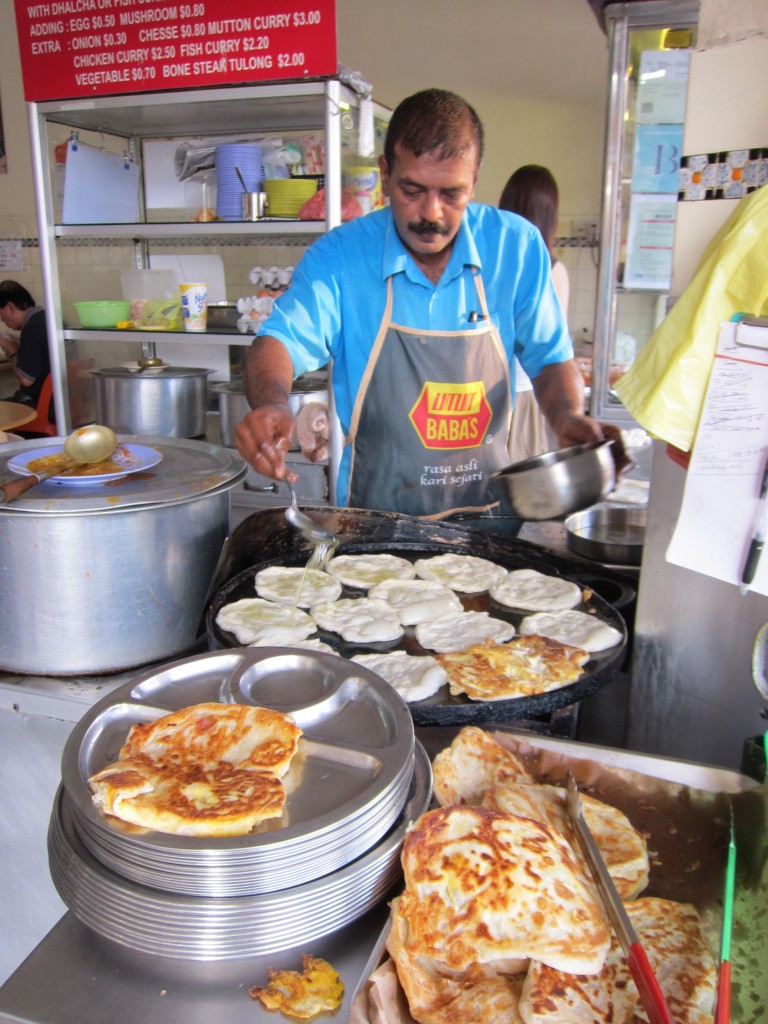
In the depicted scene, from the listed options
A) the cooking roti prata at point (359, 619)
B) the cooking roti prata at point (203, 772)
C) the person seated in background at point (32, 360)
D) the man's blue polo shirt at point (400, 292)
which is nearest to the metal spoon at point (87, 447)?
the cooking roti prata at point (359, 619)

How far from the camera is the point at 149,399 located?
4055 mm

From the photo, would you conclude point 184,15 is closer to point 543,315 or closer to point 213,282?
point 213,282

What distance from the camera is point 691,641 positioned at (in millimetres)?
1364

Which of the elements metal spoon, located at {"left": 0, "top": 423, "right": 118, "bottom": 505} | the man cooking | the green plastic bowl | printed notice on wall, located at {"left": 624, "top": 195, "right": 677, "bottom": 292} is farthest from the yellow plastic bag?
the green plastic bowl

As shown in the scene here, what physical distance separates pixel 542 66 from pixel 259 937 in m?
5.84

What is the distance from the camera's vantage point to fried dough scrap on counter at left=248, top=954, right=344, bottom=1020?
2.58 feet

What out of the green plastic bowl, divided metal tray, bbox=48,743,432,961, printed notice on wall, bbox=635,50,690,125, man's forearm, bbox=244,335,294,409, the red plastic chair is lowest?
the red plastic chair

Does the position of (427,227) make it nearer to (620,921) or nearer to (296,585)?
(296,585)

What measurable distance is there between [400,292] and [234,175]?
6.84 feet

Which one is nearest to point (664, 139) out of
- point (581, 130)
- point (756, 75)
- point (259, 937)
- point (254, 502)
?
point (581, 130)

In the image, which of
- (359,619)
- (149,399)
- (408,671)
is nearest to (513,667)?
(408,671)

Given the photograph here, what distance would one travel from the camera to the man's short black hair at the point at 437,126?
7.23 feet

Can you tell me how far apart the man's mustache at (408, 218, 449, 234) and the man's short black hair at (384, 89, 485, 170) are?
0.18 metres

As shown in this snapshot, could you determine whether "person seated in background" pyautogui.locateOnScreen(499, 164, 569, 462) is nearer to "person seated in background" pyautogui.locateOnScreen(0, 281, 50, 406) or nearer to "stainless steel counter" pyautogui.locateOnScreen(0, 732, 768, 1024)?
"stainless steel counter" pyautogui.locateOnScreen(0, 732, 768, 1024)
